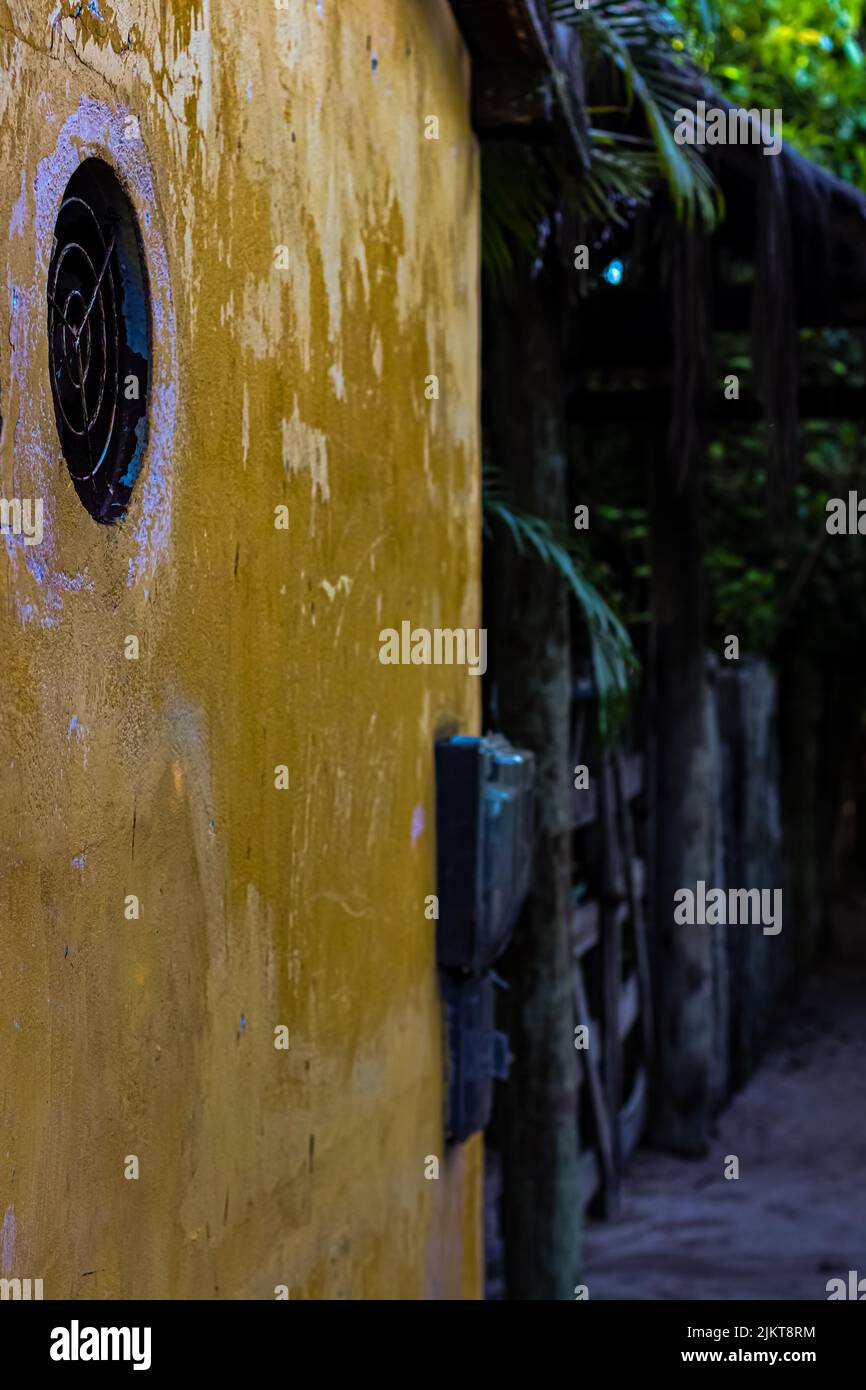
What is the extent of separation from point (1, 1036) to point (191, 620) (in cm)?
62

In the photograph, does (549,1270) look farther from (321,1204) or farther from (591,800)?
(321,1204)

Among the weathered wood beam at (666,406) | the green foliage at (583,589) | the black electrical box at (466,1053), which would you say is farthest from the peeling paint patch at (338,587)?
the weathered wood beam at (666,406)

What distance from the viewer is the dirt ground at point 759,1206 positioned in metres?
5.71

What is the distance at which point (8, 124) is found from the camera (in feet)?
4.58

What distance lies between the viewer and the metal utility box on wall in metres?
3.25

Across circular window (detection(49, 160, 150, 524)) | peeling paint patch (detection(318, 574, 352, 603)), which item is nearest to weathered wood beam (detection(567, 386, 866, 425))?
peeling paint patch (detection(318, 574, 352, 603))

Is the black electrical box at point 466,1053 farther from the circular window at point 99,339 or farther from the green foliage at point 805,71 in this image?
the green foliage at point 805,71

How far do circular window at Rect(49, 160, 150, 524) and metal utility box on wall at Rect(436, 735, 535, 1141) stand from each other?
162 cm

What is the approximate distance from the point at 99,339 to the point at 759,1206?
556 cm

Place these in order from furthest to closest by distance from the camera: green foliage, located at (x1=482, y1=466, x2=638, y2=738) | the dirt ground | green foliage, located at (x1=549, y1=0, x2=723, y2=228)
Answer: the dirt ground, green foliage, located at (x1=482, y1=466, x2=638, y2=738), green foliage, located at (x1=549, y1=0, x2=723, y2=228)

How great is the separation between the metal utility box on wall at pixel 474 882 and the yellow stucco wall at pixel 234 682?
7 centimetres

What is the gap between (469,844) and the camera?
3.24 m

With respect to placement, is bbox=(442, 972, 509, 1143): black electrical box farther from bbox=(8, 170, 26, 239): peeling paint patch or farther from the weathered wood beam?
the weathered wood beam

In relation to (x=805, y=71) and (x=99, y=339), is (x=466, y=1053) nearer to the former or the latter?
(x=99, y=339)
